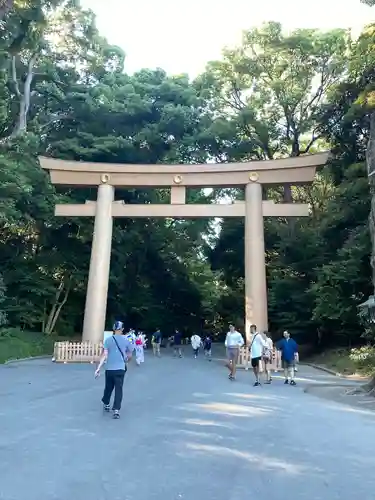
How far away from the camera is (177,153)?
107ft

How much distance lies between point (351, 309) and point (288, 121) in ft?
49.1

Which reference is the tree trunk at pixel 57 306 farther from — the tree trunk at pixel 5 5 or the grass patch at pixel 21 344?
the tree trunk at pixel 5 5

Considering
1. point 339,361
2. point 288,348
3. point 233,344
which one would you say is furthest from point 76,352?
point 339,361

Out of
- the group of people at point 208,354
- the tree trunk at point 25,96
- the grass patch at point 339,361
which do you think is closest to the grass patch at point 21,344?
the group of people at point 208,354

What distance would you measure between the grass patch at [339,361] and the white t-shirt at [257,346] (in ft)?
14.2

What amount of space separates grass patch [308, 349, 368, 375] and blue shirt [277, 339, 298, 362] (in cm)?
352

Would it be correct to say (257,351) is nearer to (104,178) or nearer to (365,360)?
(365,360)

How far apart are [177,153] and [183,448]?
1103 inches

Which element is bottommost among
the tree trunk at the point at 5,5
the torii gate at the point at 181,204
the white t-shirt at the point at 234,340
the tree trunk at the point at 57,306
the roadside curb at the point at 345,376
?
the roadside curb at the point at 345,376

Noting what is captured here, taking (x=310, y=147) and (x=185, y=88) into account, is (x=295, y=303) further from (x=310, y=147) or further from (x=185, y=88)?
(x=185, y=88)

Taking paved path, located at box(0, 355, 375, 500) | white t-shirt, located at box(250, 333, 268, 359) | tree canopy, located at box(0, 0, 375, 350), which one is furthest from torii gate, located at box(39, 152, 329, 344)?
paved path, located at box(0, 355, 375, 500)

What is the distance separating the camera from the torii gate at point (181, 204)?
21.3 metres

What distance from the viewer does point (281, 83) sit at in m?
29.8

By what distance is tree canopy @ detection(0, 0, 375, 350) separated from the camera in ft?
76.5
